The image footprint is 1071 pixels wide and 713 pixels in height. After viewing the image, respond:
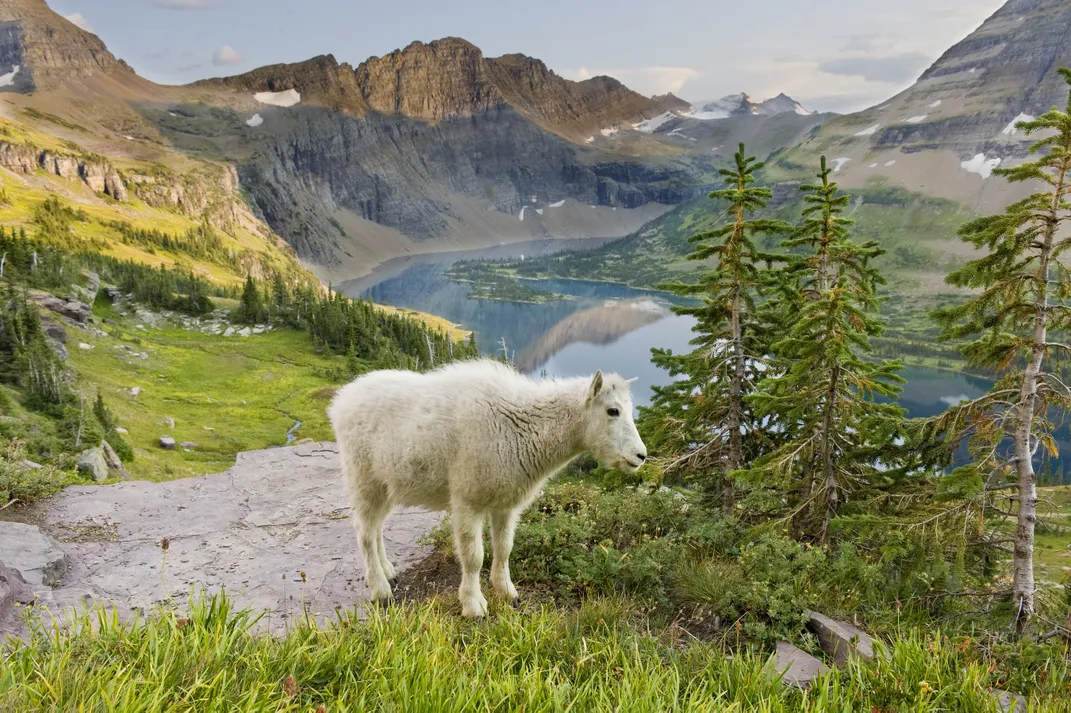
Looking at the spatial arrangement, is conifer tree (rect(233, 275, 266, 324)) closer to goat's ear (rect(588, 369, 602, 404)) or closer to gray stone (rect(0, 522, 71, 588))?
gray stone (rect(0, 522, 71, 588))

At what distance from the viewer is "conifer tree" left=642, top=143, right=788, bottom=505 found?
1138 centimetres

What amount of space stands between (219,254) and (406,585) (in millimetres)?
219657

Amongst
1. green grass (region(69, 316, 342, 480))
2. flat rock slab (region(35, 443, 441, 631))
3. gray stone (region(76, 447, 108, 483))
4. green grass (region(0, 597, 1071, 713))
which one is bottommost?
green grass (region(69, 316, 342, 480))

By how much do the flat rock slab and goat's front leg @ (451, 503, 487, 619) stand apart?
1300mm

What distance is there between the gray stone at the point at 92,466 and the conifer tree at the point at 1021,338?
29.9 m

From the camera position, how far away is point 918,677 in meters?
4.96

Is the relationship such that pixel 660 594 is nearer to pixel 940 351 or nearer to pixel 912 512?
pixel 912 512

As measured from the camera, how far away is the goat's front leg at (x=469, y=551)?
7441 millimetres

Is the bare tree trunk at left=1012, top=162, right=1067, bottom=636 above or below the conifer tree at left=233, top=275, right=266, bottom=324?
above

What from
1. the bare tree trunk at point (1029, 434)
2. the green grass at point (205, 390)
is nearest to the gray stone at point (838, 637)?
the bare tree trunk at point (1029, 434)

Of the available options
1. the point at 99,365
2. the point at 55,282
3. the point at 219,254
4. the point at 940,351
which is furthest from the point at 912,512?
the point at 219,254

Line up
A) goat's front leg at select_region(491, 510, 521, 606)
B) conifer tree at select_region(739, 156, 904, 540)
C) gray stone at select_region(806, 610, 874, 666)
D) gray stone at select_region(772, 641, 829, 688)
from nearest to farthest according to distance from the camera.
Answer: gray stone at select_region(772, 641, 829, 688) < gray stone at select_region(806, 610, 874, 666) < goat's front leg at select_region(491, 510, 521, 606) < conifer tree at select_region(739, 156, 904, 540)

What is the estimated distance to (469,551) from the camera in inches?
293

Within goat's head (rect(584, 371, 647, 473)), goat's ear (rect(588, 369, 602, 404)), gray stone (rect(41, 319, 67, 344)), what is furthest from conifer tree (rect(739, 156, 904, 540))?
gray stone (rect(41, 319, 67, 344))
